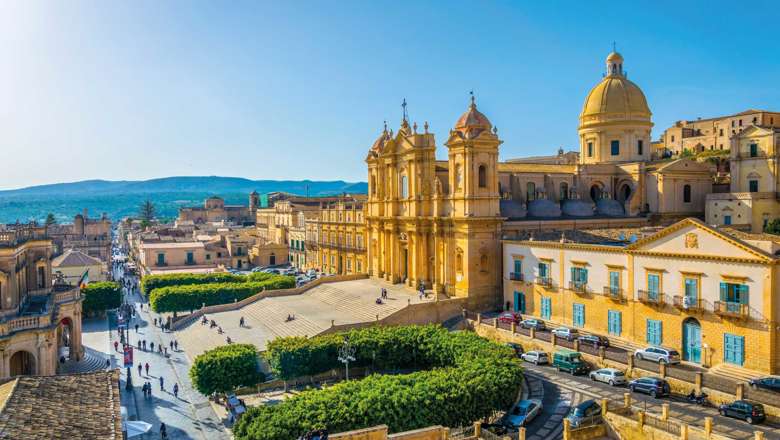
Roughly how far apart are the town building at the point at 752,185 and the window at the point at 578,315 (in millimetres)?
20198

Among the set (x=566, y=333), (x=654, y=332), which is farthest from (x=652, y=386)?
(x=566, y=333)

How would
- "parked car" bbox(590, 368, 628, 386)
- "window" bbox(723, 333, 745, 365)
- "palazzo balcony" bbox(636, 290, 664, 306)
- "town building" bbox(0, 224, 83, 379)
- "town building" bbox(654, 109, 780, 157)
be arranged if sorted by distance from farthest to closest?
"town building" bbox(654, 109, 780, 157) → "palazzo balcony" bbox(636, 290, 664, 306) → "town building" bbox(0, 224, 83, 379) → "parked car" bbox(590, 368, 628, 386) → "window" bbox(723, 333, 745, 365)

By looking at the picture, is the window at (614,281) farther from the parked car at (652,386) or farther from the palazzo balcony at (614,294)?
the parked car at (652,386)

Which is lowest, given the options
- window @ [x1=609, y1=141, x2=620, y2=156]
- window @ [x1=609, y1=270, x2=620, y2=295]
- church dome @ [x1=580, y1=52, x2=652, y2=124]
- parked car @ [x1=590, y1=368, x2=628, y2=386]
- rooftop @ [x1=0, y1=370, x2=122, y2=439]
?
parked car @ [x1=590, y1=368, x2=628, y2=386]

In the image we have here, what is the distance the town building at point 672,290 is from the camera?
95.7 ft

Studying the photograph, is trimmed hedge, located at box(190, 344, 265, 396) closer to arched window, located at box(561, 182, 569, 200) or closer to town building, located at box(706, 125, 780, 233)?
arched window, located at box(561, 182, 569, 200)

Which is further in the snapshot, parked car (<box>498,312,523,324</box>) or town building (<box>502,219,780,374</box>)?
parked car (<box>498,312,523,324</box>)

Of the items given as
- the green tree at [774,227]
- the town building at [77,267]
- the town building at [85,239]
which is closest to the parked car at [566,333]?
the green tree at [774,227]

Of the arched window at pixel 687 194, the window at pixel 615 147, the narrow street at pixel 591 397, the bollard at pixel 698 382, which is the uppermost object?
the window at pixel 615 147

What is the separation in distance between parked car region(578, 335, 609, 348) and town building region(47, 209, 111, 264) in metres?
66.2

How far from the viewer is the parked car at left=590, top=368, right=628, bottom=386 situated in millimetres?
30156

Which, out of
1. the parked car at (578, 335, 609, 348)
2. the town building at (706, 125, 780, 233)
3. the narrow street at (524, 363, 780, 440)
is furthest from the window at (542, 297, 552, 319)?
the town building at (706, 125, 780, 233)

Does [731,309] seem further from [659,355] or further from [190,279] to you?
[190,279]

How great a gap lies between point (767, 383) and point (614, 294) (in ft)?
34.9
